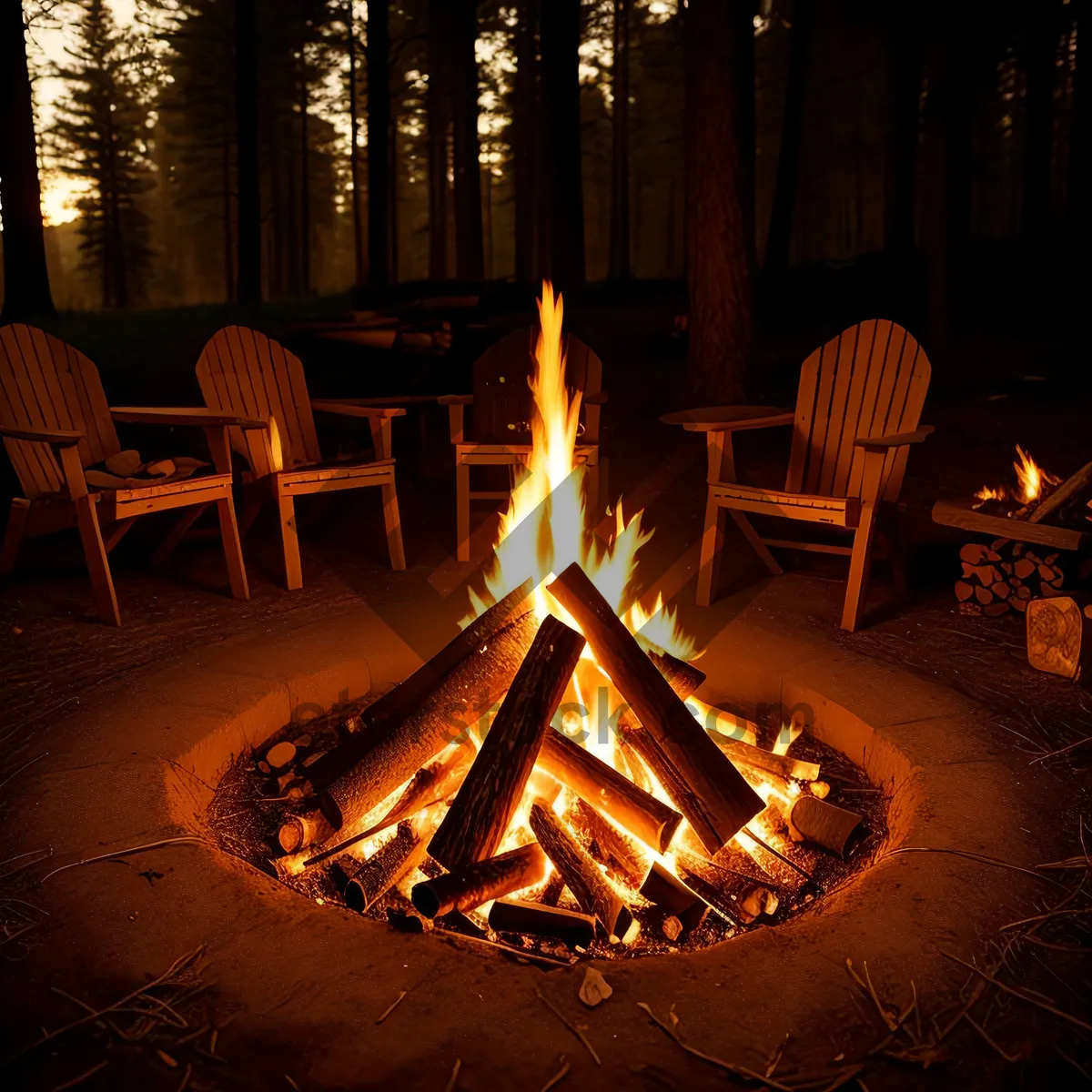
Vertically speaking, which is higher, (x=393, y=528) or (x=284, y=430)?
(x=284, y=430)

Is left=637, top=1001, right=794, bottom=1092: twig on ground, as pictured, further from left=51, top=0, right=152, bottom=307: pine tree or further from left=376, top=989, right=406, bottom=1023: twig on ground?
left=51, top=0, right=152, bottom=307: pine tree

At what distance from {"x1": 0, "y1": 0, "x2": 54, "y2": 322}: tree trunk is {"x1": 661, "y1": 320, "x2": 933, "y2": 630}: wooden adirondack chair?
817 centimetres

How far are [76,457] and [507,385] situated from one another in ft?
7.22

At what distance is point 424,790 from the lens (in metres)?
2.29

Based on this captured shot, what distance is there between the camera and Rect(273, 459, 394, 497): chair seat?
402cm

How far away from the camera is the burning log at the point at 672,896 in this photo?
192 cm

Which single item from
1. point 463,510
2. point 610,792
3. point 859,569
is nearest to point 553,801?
point 610,792

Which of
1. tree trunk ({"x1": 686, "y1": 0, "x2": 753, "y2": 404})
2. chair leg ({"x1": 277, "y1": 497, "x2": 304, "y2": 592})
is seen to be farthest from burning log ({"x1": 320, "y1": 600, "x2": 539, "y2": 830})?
tree trunk ({"x1": 686, "y1": 0, "x2": 753, "y2": 404})

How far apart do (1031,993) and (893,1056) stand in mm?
281

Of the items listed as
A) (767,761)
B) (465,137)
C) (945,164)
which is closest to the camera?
(767,761)

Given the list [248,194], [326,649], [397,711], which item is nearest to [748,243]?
[326,649]

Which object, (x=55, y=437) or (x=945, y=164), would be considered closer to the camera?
(x=55, y=437)

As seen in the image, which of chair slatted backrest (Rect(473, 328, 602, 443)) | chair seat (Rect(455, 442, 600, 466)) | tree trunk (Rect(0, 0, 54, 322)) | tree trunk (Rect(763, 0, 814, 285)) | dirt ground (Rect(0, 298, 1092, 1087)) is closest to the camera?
dirt ground (Rect(0, 298, 1092, 1087))

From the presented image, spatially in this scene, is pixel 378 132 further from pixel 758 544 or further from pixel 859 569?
pixel 859 569
